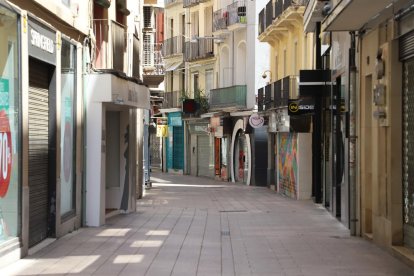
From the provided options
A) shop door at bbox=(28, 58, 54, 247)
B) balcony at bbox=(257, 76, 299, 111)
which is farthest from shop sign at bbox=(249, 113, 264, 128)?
shop door at bbox=(28, 58, 54, 247)

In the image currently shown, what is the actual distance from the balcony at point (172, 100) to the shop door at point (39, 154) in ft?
132

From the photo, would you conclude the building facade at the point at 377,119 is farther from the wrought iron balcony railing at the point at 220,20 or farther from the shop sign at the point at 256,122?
the wrought iron balcony railing at the point at 220,20

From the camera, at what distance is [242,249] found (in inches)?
520

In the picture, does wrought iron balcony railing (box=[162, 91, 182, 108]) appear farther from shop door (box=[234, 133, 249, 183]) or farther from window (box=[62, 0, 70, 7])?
window (box=[62, 0, 70, 7])

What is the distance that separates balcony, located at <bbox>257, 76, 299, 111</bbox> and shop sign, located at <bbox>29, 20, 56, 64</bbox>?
657 inches

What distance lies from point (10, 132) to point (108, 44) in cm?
888

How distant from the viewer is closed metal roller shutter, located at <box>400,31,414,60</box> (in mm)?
11984

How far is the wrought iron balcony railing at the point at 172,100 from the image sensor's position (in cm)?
5553

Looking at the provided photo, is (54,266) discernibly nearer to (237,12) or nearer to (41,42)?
(41,42)

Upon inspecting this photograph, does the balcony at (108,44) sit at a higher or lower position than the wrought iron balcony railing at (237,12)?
lower

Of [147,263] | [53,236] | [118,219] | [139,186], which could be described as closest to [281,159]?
[139,186]

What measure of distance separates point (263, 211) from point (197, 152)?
31.4 m

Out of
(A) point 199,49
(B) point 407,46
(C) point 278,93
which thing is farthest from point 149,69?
(B) point 407,46

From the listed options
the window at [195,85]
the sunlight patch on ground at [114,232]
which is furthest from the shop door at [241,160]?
the sunlight patch on ground at [114,232]
